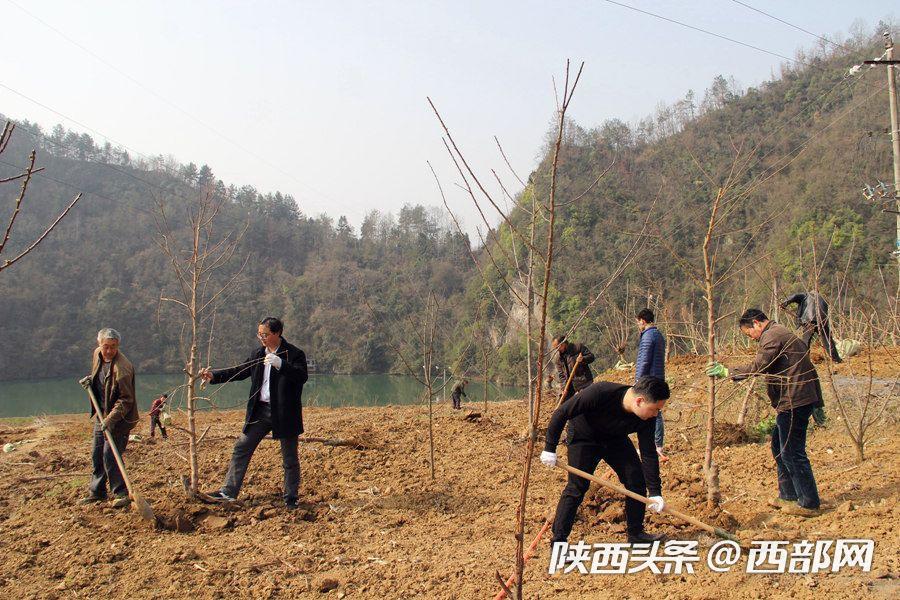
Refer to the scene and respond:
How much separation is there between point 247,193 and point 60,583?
6517 centimetres

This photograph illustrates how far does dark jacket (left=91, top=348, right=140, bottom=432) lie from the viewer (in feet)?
15.3

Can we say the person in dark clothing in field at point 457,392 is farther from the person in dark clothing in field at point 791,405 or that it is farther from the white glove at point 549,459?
the white glove at point 549,459

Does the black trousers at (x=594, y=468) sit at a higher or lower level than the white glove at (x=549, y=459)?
lower

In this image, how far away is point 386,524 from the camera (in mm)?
4461

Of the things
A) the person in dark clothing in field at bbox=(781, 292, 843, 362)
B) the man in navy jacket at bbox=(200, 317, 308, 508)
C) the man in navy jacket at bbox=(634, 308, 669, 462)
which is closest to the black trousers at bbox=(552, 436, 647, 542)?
the man in navy jacket at bbox=(634, 308, 669, 462)

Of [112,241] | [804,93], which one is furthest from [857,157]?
[112,241]

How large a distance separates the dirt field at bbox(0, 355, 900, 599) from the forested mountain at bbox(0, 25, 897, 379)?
18.9m

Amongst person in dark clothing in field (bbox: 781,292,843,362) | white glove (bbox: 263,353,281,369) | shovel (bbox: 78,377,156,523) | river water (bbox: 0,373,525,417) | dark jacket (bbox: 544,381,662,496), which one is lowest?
river water (bbox: 0,373,525,417)

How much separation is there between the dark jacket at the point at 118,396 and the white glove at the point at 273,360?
114cm

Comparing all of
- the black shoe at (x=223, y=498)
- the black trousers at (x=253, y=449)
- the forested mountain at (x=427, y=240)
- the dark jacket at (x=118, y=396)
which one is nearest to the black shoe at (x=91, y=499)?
the dark jacket at (x=118, y=396)

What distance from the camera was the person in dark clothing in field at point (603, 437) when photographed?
10.7 feet

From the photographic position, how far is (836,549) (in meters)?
3.23

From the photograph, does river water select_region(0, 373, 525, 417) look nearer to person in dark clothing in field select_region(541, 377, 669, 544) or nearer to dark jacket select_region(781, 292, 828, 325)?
dark jacket select_region(781, 292, 828, 325)

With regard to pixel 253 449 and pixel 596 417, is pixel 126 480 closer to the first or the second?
pixel 253 449
